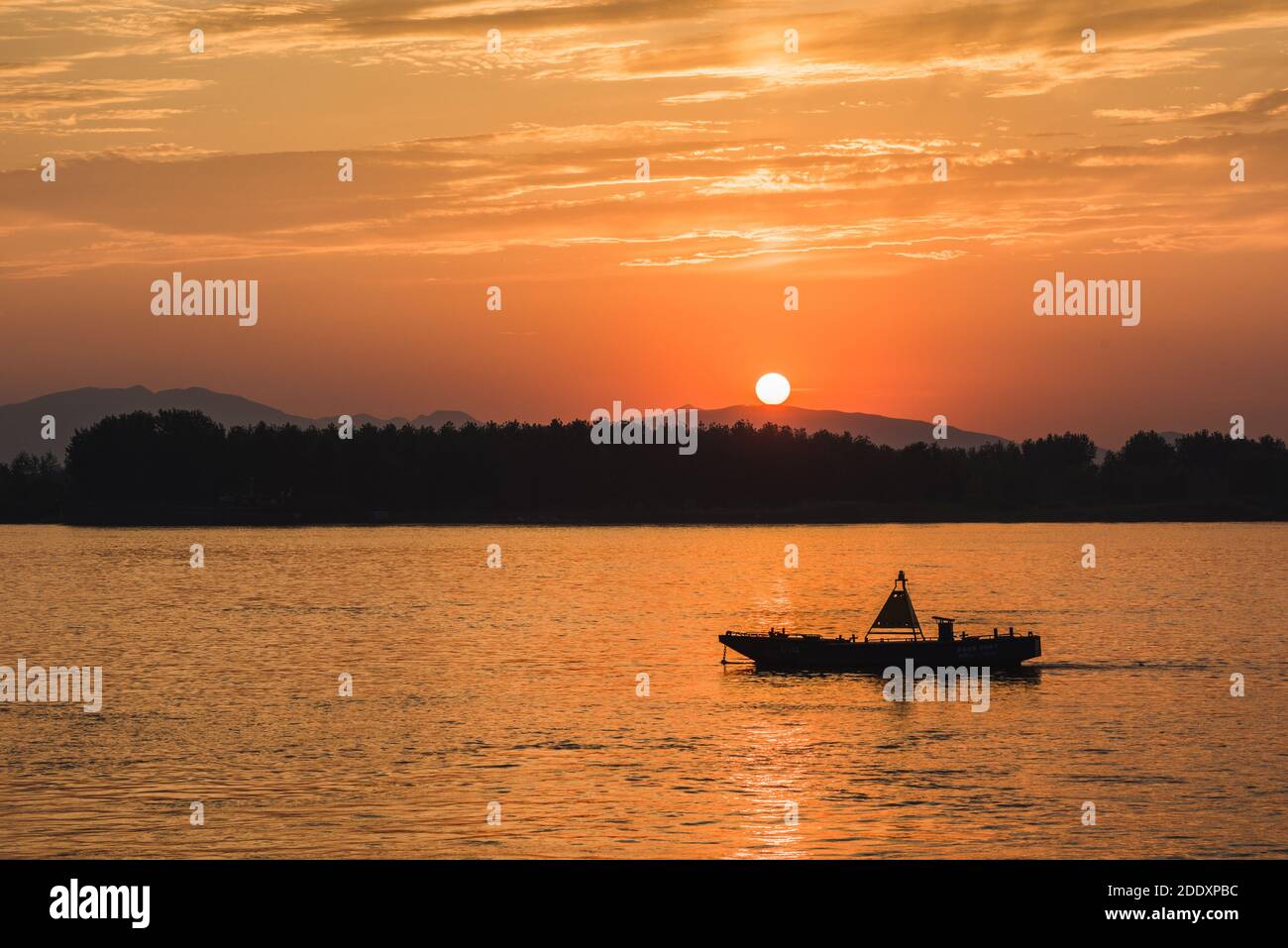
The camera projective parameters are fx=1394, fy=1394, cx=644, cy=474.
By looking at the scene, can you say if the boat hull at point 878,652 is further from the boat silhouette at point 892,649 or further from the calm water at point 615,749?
the calm water at point 615,749

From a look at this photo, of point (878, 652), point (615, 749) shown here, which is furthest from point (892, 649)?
point (615, 749)

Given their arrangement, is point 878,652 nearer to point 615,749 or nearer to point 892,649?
point 892,649

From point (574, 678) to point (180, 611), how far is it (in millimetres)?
74375

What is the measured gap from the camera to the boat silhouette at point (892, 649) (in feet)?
284

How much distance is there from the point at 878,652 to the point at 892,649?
1.01 m

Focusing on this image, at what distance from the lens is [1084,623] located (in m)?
133

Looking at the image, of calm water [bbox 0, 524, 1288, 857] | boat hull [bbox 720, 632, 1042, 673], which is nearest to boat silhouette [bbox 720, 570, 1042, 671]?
boat hull [bbox 720, 632, 1042, 673]

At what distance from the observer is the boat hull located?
8650 centimetres

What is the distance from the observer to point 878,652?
3413 inches

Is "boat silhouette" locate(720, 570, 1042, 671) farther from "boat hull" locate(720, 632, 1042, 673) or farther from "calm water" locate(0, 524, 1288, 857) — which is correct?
"calm water" locate(0, 524, 1288, 857)

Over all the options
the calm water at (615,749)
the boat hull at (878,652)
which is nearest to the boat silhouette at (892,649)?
the boat hull at (878,652)

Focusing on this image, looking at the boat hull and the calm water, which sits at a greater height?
the boat hull
